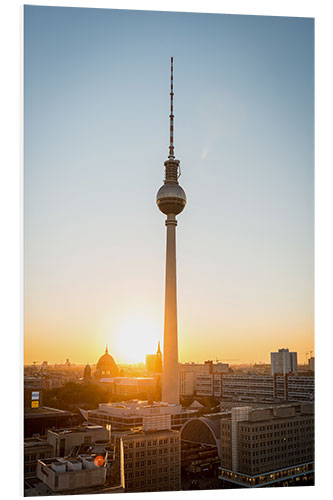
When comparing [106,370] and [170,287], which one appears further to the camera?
[106,370]

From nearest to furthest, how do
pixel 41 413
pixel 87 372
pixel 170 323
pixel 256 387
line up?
pixel 41 413, pixel 170 323, pixel 256 387, pixel 87 372

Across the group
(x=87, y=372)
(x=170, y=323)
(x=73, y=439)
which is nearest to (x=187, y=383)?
(x=87, y=372)

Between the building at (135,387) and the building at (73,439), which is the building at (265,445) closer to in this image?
the building at (73,439)

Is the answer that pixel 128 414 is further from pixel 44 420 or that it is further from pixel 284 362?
pixel 284 362

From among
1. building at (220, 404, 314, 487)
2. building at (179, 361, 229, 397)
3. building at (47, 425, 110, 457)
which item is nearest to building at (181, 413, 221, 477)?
building at (220, 404, 314, 487)

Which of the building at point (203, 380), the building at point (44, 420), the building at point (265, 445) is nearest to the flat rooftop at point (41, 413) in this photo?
the building at point (44, 420)

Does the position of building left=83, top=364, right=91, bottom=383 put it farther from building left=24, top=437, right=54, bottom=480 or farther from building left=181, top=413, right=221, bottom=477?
building left=24, top=437, right=54, bottom=480
